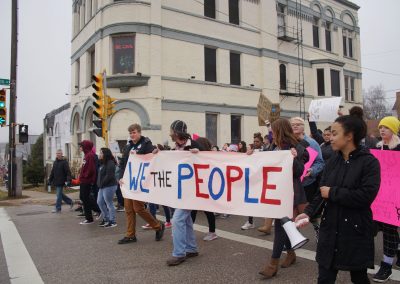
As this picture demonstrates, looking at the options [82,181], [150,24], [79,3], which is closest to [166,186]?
[82,181]

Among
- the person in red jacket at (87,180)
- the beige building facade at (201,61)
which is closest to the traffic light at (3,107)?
the beige building facade at (201,61)

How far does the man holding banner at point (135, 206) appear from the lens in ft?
22.4

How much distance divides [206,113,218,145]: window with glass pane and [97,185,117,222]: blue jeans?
41.1 ft

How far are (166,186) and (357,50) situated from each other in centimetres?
2981

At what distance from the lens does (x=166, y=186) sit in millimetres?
6238

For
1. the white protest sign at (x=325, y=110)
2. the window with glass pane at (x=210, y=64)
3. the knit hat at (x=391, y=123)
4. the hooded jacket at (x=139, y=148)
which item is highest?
the window with glass pane at (x=210, y=64)

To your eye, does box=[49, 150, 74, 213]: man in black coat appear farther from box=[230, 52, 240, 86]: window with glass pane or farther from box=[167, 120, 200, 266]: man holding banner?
box=[230, 52, 240, 86]: window with glass pane

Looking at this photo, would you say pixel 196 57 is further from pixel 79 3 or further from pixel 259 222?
pixel 259 222

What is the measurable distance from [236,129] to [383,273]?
18.0 metres

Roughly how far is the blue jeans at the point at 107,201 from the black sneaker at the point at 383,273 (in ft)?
18.6

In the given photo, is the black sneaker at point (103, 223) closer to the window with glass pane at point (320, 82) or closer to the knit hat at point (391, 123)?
the knit hat at point (391, 123)

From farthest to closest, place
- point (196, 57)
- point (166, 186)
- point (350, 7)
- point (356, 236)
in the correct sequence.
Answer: point (350, 7) < point (196, 57) < point (166, 186) < point (356, 236)

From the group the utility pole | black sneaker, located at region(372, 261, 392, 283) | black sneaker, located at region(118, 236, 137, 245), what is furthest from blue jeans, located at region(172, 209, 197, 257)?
the utility pole

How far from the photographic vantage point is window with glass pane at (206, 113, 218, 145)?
2114cm
